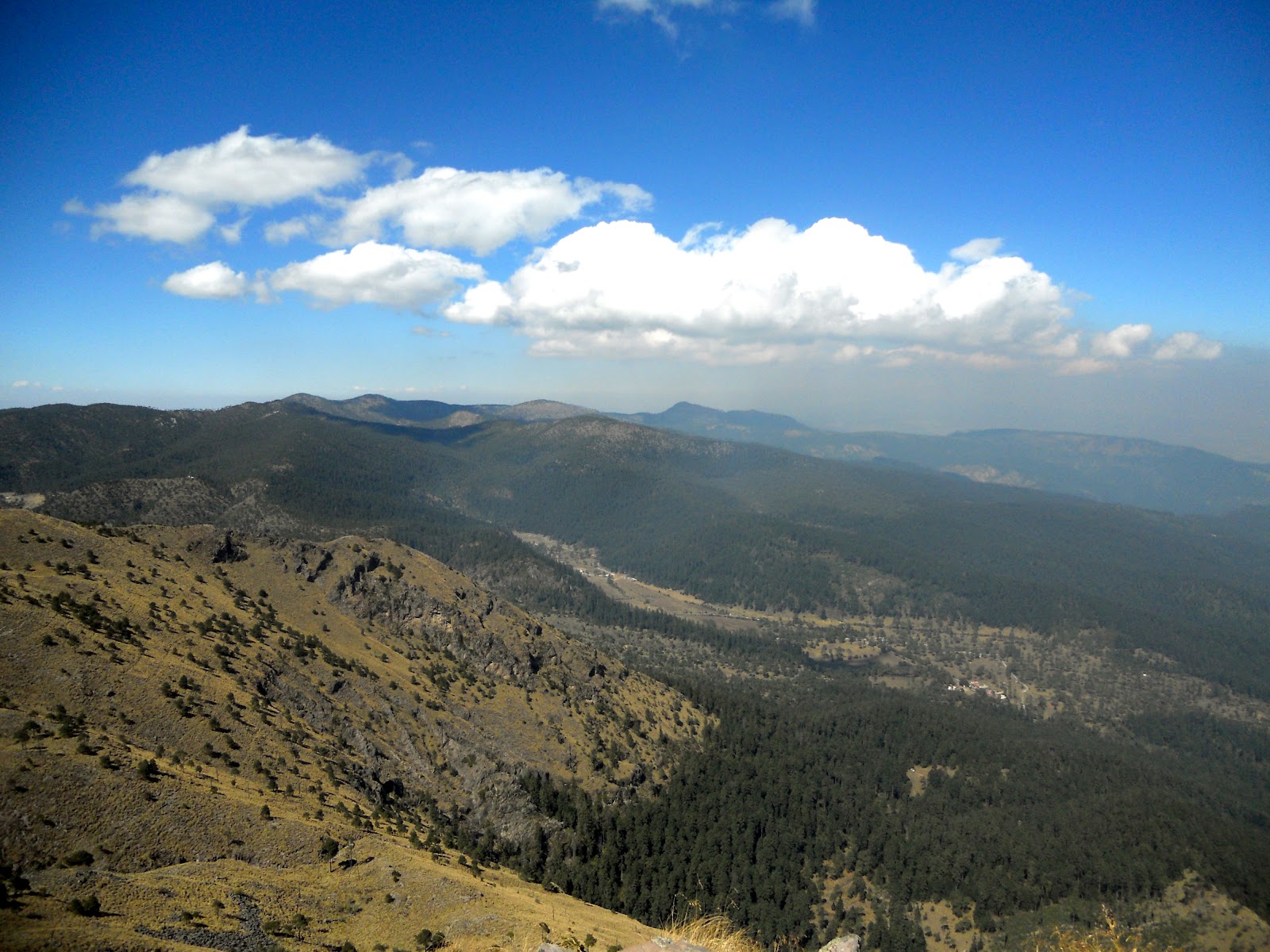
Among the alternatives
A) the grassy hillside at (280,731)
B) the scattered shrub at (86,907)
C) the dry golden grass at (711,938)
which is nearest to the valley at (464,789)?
the grassy hillside at (280,731)

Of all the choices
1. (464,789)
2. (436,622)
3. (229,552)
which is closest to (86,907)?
(464,789)

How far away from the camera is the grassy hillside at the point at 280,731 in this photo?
1261 inches

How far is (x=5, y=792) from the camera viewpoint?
30.5 metres

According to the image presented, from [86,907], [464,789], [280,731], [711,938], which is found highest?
[86,907]

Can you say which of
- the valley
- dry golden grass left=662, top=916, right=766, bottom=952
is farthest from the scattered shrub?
dry golden grass left=662, top=916, right=766, bottom=952

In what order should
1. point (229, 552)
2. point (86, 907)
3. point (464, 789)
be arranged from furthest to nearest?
point (229, 552) → point (464, 789) → point (86, 907)

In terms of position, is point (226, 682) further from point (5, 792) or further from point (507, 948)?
point (507, 948)

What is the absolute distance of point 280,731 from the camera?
5347 centimetres

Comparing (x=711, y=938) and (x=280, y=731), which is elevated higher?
(x=280, y=731)

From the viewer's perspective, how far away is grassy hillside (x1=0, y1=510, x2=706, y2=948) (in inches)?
1261

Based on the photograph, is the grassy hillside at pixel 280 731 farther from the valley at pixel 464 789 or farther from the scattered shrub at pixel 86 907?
the scattered shrub at pixel 86 907

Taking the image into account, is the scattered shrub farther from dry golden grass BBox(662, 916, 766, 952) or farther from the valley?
dry golden grass BBox(662, 916, 766, 952)

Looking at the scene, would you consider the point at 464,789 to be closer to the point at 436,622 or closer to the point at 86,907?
the point at 436,622

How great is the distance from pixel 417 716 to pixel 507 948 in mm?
42632
